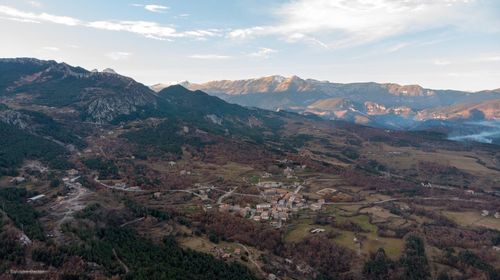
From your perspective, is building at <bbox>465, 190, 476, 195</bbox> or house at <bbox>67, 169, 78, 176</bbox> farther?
building at <bbox>465, 190, 476, 195</bbox>

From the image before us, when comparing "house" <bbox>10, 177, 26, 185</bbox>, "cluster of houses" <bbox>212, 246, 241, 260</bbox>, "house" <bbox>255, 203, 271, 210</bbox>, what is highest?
"house" <bbox>10, 177, 26, 185</bbox>

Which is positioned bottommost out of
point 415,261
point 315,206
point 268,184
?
point 415,261

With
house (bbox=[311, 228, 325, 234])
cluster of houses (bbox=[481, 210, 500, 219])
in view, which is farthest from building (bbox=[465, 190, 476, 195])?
house (bbox=[311, 228, 325, 234])

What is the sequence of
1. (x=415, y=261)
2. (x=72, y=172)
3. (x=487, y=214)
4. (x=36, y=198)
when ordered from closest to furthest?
(x=415, y=261)
(x=36, y=198)
(x=487, y=214)
(x=72, y=172)

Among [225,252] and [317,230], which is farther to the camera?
[317,230]

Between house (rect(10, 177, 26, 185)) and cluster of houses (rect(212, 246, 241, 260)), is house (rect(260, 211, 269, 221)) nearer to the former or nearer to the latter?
cluster of houses (rect(212, 246, 241, 260))

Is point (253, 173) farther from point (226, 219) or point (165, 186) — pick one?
point (226, 219)

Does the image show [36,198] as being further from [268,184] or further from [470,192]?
[470,192]

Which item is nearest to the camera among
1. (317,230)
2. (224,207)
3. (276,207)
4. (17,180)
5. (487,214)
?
(317,230)

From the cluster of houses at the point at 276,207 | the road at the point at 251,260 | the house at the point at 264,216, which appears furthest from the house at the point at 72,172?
the road at the point at 251,260

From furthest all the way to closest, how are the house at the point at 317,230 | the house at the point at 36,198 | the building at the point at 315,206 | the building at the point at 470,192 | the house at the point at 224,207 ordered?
the building at the point at 470,192, the building at the point at 315,206, the house at the point at 224,207, the house at the point at 36,198, the house at the point at 317,230

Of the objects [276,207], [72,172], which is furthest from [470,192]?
[72,172]

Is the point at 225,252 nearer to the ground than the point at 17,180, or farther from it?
nearer to the ground

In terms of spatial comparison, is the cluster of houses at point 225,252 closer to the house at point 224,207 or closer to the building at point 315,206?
the house at point 224,207
